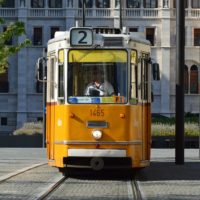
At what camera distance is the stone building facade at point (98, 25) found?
67.9m

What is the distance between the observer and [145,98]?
691 inches

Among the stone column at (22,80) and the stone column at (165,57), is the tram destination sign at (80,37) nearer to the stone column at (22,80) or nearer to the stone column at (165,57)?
the stone column at (165,57)

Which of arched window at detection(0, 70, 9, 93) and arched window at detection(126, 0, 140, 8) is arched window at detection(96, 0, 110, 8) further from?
arched window at detection(0, 70, 9, 93)

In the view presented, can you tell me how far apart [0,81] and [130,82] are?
5306cm

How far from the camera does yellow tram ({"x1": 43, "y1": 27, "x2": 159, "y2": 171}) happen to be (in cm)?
1655

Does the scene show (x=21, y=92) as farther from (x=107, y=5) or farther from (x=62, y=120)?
(x=62, y=120)

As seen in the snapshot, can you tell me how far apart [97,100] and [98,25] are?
52.0m

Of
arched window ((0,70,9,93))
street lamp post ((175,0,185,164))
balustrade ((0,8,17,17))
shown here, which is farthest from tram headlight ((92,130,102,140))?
balustrade ((0,8,17,17))

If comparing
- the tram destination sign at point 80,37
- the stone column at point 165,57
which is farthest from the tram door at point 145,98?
the stone column at point 165,57

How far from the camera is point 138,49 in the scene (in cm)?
1719

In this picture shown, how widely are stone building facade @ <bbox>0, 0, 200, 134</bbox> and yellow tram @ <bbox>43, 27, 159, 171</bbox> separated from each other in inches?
1999

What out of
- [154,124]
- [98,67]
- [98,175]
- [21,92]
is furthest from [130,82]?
[21,92]

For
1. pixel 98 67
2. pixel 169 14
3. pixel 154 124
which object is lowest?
pixel 154 124

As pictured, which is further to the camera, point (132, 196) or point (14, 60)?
point (14, 60)
